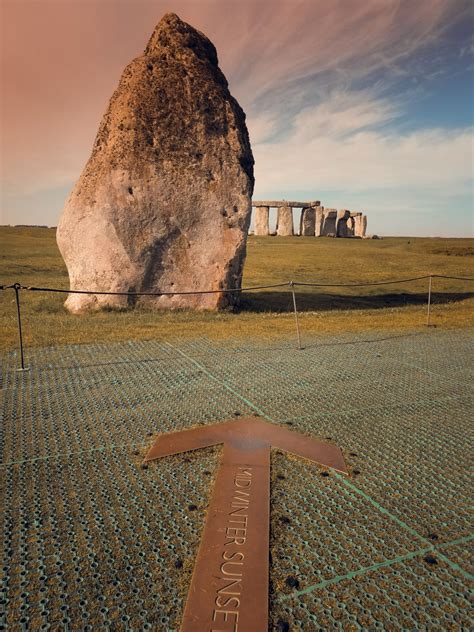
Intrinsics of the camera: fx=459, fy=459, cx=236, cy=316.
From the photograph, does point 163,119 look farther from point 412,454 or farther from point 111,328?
point 412,454

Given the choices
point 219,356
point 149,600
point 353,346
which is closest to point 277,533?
point 149,600

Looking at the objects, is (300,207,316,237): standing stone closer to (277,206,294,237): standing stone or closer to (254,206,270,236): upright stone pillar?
(277,206,294,237): standing stone

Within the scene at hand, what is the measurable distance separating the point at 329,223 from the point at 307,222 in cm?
210

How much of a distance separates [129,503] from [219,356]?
361 centimetres

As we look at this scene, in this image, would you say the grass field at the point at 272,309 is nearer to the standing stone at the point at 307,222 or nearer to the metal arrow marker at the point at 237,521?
the metal arrow marker at the point at 237,521

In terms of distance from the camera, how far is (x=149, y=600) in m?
2.12

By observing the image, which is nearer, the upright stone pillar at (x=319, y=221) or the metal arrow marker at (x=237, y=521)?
the metal arrow marker at (x=237, y=521)

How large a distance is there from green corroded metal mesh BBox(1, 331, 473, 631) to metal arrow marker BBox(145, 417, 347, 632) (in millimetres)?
72

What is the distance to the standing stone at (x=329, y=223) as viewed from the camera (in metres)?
43.1

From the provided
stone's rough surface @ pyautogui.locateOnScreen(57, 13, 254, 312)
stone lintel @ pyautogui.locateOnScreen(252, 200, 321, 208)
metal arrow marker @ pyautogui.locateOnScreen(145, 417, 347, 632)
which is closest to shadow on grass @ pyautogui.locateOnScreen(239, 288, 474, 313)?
stone's rough surface @ pyautogui.locateOnScreen(57, 13, 254, 312)

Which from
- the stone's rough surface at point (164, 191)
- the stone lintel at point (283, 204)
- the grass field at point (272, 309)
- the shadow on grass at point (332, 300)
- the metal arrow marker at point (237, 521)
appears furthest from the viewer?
the stone lintel at point (283, 204)

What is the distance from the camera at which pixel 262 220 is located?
42.8m

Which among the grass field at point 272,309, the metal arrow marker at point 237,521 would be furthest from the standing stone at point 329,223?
the metal arrow marker at point 237,521

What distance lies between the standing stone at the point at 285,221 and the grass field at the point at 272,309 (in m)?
20.9
